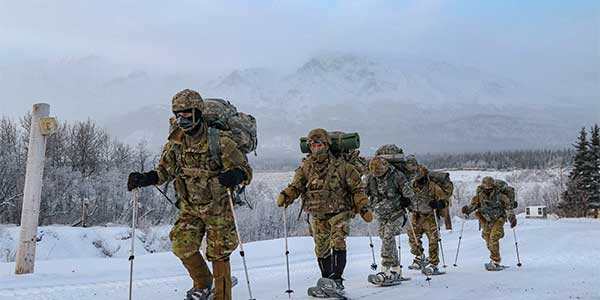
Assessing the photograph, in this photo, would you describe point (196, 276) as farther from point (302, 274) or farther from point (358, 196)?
point (302, 274)

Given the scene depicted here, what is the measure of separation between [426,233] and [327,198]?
537 centimetres

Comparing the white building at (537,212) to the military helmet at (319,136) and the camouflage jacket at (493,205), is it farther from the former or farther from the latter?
the military helmet at (319,136)

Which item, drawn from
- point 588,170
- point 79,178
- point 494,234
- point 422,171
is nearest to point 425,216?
point 422,171

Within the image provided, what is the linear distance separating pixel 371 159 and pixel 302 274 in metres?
4.10

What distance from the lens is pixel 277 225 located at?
53.8 meters

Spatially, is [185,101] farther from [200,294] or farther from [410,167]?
[410,167]

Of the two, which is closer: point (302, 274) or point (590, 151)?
point (302, 274)

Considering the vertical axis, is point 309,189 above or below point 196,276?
above

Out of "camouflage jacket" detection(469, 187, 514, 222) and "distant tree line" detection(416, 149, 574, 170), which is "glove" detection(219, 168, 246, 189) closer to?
"camouflage jacket" detection(469, 187, 514, 222)

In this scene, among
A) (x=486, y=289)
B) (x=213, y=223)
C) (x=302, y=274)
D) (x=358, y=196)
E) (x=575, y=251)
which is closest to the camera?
(x=213, y=223)

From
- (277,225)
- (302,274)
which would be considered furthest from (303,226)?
(302,274)

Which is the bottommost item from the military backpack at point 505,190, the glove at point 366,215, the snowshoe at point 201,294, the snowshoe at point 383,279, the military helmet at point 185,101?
the snowshoe at point 383,279

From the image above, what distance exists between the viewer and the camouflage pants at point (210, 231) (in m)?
6.18

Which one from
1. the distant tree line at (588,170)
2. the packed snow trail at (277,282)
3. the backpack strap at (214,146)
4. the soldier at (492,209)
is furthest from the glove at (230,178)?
the distant tree line at (588,170)
